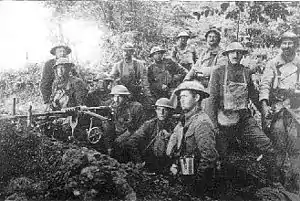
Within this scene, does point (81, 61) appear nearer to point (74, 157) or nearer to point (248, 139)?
point (74, 157)

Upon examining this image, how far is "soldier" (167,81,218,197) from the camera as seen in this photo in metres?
4.62

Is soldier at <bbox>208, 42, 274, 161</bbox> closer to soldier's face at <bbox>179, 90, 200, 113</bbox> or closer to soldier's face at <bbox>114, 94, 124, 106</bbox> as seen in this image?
soldier's face at <bbox>179, 90, 200, 113</bbox>

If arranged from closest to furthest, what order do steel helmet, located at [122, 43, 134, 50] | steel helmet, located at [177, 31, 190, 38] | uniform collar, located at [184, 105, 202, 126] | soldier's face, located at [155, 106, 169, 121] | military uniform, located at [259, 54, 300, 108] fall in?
uniform collar, located at [184, 105, 202, 126]
soldier's face, located at [155, 106, 169, 121]
military uniform, located at [259, 54, 300, 108]
steel helmet, located at [122, 43, 134, 50]
steel helmet, located at [177, 31, 190, 38]

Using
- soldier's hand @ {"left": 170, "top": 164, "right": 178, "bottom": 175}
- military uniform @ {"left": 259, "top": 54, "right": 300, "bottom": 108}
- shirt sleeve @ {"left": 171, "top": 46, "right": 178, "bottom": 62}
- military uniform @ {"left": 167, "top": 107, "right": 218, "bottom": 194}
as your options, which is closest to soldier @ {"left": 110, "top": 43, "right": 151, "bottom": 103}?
shirt sleeve @ {"left": 171, "top": 46, "right": 178, "bottom": 62}

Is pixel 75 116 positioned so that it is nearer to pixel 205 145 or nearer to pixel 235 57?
pixel 205 145

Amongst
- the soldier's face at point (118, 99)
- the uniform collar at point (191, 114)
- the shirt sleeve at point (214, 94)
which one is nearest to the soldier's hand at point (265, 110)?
the shirt sleeve at point (214, 94)

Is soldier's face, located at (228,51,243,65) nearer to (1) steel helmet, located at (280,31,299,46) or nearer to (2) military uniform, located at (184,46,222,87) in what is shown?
(2) military uniform, located at (184,46,222,87)

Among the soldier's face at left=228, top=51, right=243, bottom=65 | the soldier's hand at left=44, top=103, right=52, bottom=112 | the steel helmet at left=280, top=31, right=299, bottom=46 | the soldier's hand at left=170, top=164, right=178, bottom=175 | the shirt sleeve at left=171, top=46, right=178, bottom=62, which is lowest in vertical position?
the soldier's hand at left=170, top=164, right=178, bottom=175

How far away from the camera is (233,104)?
17.6ft

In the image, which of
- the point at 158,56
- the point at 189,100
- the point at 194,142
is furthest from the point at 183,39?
the point at 194,142

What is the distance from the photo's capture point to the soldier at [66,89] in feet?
19.8

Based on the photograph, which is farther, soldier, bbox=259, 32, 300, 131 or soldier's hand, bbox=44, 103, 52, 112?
soldier's hand, bbox=44, 103, 52, 112

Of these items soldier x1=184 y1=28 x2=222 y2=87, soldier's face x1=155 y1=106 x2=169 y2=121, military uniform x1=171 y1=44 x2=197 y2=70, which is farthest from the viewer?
military uniform x1=171 y1=44 x2=197 y2=70

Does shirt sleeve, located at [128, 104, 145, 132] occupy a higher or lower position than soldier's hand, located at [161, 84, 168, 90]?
lower
